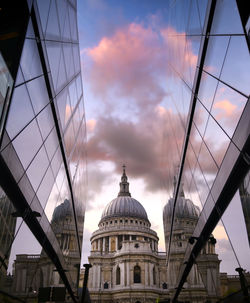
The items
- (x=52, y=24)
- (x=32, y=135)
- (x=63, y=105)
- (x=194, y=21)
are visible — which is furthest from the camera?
(x=63, y=105)

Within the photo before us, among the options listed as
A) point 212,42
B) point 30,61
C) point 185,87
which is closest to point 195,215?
point 185,87

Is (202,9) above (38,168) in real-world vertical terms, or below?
above

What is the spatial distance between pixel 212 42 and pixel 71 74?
7.91 meters

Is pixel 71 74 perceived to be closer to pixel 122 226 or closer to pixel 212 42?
pixel 212 42

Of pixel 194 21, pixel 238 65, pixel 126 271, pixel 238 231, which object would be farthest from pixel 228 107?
pixel 126 271

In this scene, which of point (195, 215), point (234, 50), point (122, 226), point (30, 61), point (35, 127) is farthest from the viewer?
point (122, 226)

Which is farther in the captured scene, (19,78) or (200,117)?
(200,117)

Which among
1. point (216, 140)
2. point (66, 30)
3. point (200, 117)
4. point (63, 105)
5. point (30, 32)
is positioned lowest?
point (216, 140)

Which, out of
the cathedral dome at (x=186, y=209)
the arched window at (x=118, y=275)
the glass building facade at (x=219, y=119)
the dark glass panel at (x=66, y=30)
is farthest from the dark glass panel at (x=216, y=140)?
the arched window at (x=118, y=275)

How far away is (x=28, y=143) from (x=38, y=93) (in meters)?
1.68

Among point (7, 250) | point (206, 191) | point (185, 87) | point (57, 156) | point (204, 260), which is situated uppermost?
point (185, 87)

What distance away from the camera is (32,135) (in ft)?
29.1

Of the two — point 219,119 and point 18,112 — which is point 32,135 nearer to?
point 18,112

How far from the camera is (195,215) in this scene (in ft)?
51.5
